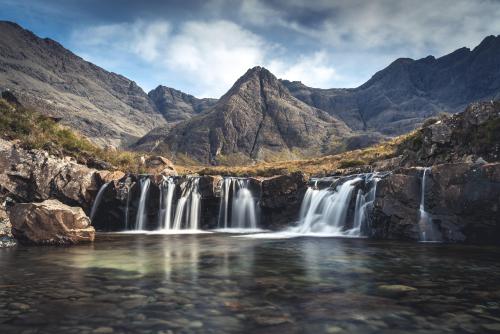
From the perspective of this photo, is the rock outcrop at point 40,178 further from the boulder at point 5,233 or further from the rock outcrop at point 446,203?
the rock outcrop at point 446,203

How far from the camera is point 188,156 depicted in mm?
172500

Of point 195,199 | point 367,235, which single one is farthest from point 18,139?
point 367,235

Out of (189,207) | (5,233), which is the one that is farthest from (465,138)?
(5,233)

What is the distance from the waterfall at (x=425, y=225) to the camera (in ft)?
82.5

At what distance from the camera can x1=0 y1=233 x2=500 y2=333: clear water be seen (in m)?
8.56

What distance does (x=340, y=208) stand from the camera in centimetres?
3209

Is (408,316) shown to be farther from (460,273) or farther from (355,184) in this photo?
(355,184)

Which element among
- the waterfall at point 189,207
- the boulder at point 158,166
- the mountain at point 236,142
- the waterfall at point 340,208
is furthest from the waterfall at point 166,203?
the mountain at point 236,142

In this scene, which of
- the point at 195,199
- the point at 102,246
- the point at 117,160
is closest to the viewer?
the point at 102,246

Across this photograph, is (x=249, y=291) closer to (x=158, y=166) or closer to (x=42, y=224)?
(x=42, y=224)

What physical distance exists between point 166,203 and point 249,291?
96.0 feet

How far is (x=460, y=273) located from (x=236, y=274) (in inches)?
316

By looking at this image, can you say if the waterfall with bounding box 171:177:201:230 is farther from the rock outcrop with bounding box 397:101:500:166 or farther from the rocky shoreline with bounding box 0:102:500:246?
the rock outcrop with bounding box 397:101:500:166

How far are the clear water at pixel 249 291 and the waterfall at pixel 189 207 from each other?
61.2 ft
